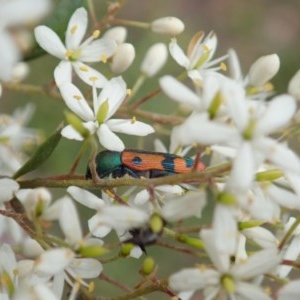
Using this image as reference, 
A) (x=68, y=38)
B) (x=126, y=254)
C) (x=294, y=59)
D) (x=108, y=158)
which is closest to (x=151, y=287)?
(x=126, y=254)

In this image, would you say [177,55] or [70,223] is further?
[177,55]

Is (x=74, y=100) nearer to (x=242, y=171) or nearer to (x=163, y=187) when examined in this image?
(x=163, y=187)

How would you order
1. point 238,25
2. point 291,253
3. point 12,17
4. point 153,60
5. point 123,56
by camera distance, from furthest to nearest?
point 238,25 < point 153,60 < point 123,56 < point 291,253 < point 12,17

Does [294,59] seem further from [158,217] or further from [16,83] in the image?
[158,217]

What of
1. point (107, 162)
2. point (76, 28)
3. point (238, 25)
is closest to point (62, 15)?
point (76, 28)

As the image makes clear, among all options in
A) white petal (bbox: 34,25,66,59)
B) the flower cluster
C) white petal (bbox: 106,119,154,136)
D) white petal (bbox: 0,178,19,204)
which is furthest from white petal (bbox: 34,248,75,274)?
white petal (bbox: 34,25,66,59)

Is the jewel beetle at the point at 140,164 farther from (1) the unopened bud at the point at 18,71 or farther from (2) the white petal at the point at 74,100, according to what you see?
(1) the unopened bud at the point at 18,71

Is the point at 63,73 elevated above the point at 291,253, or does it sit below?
above

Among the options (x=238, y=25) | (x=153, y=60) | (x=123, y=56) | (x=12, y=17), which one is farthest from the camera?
(x=238, y=25)
